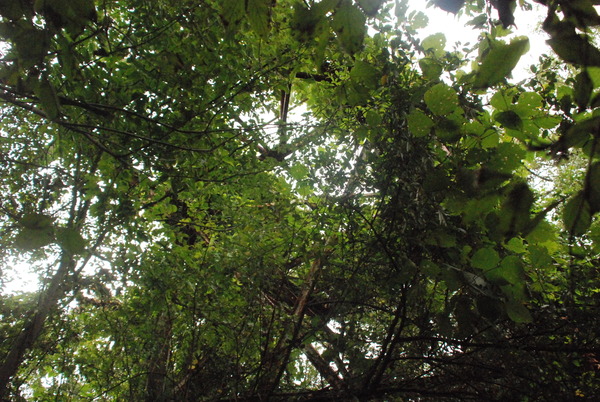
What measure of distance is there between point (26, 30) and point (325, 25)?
0.63 meters

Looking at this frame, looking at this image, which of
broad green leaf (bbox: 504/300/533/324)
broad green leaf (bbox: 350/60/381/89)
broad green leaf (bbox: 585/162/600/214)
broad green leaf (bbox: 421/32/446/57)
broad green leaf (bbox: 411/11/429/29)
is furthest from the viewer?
broad green leaf (bbox: 411/11/429/29)

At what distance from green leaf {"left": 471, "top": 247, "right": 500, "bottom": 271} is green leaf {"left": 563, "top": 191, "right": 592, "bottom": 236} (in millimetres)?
582

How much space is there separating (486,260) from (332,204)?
4.48ft

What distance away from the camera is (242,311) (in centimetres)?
306

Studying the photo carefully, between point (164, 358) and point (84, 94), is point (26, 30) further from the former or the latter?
point (164, 358)

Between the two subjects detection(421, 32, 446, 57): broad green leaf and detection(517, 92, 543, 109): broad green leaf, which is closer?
detection(517, 92, 543, 109): broad green leaf

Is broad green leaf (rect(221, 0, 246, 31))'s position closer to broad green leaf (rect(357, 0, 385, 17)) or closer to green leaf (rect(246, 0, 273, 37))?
green leaf (rect(246, 0, 273, 37))

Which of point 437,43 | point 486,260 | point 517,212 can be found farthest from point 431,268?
point 437,43

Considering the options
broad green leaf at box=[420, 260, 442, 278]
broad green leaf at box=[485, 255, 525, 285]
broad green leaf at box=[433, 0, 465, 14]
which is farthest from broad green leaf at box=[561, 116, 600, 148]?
broad green leaf at box=[420, 260, 442, 278]

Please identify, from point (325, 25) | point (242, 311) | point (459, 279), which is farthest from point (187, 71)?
point (459, 279)

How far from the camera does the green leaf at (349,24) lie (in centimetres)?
62

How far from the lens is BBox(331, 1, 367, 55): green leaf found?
0.62 metres

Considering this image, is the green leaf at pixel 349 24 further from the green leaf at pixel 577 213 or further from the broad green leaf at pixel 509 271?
the broad green leaf at pixel 509 271

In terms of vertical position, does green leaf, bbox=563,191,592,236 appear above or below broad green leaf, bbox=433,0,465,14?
below
